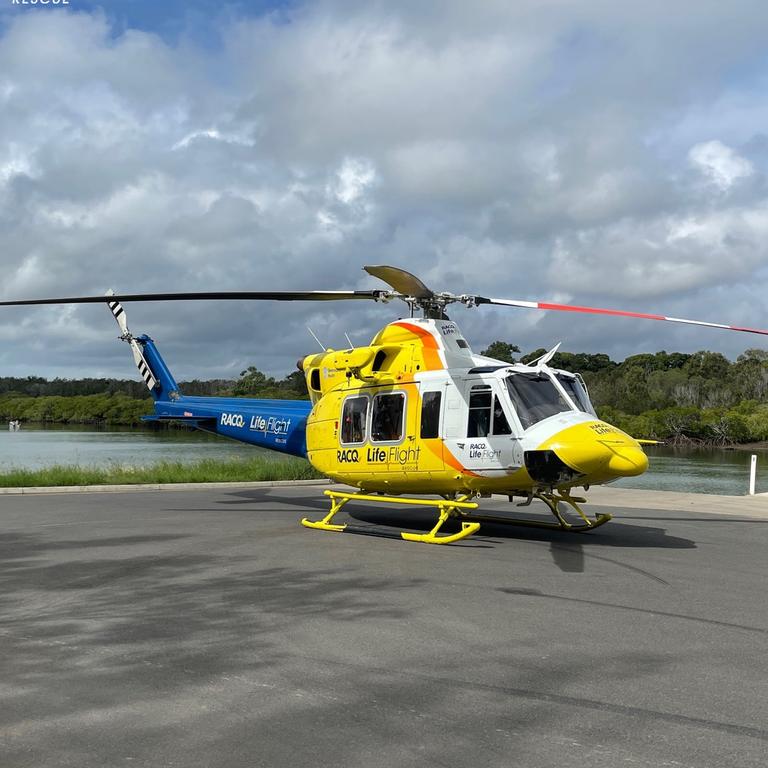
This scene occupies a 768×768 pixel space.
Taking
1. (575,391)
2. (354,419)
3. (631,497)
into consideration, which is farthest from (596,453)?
(631,497)

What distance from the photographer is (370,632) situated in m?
6.09

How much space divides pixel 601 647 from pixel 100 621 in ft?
13.2

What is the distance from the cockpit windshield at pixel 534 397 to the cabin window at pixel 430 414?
1.17 metres

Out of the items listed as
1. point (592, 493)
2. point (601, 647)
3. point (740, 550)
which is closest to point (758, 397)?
point (592, 493)

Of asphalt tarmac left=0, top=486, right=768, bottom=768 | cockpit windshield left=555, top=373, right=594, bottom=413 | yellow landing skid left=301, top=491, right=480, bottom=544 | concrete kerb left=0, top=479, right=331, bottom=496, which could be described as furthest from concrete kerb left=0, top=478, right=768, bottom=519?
yellow landing skid left=301, top=491, right=480, bottom=544

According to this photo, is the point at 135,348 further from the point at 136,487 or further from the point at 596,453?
the point at 596,453

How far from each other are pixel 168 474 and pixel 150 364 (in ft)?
12.7

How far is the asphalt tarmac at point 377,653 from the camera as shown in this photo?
394 cm

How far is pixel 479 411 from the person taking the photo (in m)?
10.9

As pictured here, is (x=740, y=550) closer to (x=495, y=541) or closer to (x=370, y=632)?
(x=495, y=541)

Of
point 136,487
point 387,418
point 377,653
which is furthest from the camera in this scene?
point 136,487

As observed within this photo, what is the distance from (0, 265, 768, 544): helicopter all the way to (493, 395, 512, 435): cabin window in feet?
0.05

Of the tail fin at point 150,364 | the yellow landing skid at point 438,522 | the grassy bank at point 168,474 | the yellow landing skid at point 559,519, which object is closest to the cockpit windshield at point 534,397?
the yellow landing skid at point 559,519

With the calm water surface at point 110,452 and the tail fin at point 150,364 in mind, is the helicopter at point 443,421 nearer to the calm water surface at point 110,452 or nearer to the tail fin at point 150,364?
the tail fin at point 150,364
